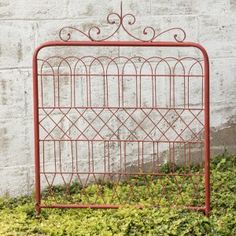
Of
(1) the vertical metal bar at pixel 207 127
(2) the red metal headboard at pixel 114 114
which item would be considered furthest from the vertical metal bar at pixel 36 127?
(1) the vertical metal bar at pixel 207 127

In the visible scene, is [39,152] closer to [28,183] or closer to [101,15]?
[28,183]

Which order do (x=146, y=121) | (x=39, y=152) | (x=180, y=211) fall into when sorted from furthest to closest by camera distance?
(x=146, y=121) → (x=39, y=152) → (x=180, y=211)

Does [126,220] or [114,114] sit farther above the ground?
[114,114]

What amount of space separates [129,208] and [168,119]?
124 centimetres

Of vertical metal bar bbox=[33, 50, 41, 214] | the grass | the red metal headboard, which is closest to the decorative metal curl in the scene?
the red metal headboard

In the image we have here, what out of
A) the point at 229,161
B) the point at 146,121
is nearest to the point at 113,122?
the point at 146,121

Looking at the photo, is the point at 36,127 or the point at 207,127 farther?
the point at 36,127

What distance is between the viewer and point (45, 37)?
615 centimetres

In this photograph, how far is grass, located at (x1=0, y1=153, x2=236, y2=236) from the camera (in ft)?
17.4

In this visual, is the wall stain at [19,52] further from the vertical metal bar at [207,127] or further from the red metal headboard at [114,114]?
the vertical metal bar at [207,127]

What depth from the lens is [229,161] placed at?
265 inches

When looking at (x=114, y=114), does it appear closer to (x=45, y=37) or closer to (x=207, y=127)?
(x=45, y=37)

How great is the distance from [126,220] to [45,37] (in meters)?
1.80

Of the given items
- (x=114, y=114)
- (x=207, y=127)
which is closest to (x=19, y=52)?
(x=114, y=114)
